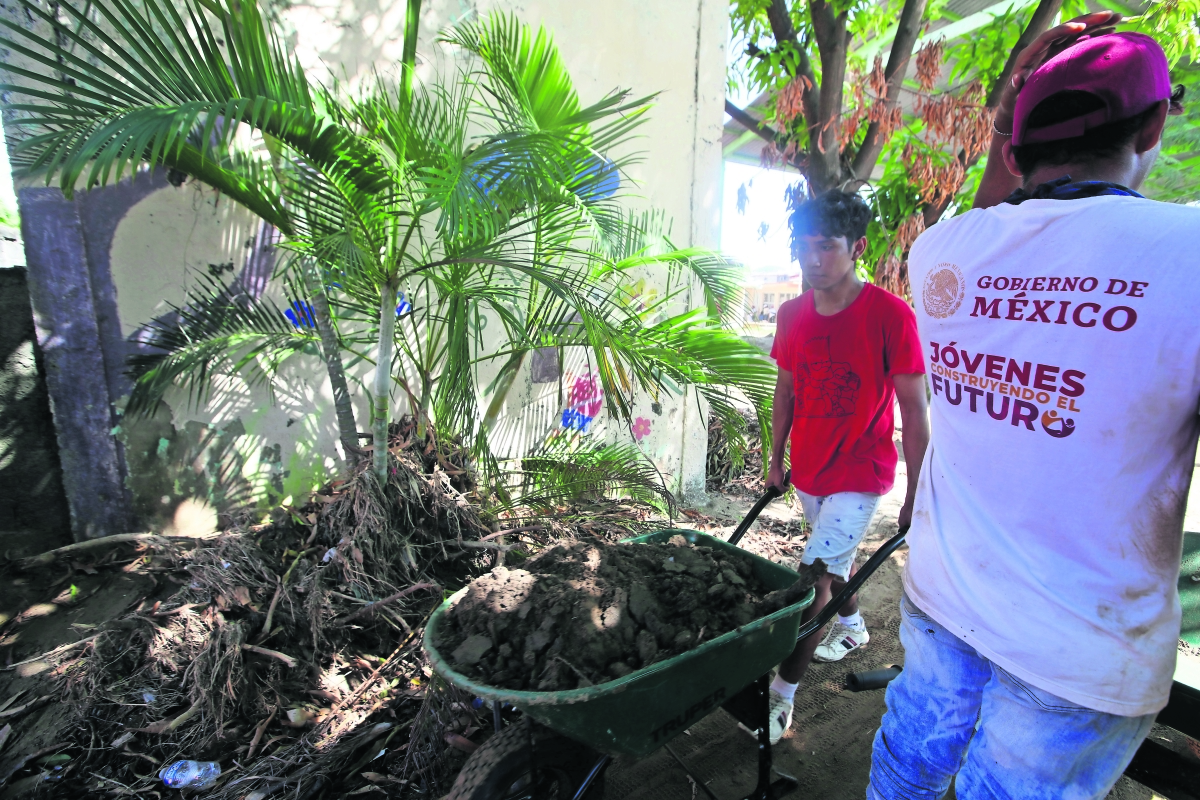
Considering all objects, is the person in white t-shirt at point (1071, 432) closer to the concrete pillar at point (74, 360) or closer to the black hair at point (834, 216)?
the black hair at point (834, 216)

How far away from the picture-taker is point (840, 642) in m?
2.98

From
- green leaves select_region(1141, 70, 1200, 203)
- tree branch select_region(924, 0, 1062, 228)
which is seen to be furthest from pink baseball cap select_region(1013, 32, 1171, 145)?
green leaves select_region(1141, 70, 1200, 203)

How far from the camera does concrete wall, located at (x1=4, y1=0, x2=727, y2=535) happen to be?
3.12 meters

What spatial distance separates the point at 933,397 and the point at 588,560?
3.56ft

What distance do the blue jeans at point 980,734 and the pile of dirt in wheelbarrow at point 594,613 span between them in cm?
37

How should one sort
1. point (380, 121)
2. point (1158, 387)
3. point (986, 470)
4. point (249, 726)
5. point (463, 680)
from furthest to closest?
point (380, 121)
point (249, 726)
point (463, 680)
point (986, 470)
point (1158, 387)

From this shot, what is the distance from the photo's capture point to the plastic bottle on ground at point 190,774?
6.81ft

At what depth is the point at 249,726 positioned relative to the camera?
2324 millimetres

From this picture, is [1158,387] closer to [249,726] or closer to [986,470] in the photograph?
[986,470]

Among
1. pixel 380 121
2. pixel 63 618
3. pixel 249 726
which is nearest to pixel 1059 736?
pixel 249 726

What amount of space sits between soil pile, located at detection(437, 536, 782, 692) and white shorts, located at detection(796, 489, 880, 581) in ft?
1.95

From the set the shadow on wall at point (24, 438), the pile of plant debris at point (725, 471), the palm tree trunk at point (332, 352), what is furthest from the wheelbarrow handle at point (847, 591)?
Result: the shadow on wall at point (24, 438)

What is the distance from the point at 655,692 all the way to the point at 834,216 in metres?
1.77

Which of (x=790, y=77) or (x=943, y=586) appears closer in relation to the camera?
(x=943, y=586)
